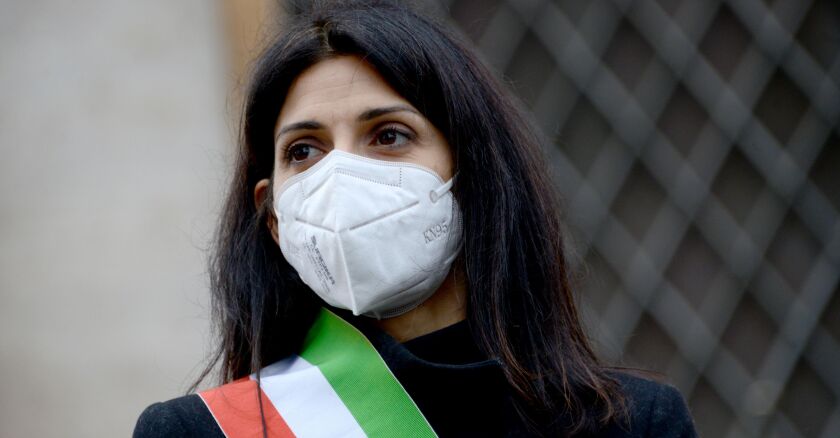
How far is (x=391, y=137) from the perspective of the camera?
8.04 ft

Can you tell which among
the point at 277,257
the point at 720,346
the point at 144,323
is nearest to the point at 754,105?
the point at 720,346

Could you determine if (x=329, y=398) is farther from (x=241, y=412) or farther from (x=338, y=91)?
(x=338, y=91)

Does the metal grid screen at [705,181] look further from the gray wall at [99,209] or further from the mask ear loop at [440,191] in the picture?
the mask ear loop at [440,191]

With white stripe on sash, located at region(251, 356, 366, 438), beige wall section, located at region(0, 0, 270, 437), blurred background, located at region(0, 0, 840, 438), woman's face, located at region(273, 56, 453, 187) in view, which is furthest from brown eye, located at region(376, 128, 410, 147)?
blurred background, located at region(0, 0, 840, 438)

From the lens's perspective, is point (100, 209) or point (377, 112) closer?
point (377, 112)

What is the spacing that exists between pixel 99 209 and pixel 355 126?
88.8 inches

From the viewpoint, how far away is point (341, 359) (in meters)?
2.44

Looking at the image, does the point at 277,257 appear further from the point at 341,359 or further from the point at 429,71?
the point at 429,71

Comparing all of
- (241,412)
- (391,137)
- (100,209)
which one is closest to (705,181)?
(100,209)

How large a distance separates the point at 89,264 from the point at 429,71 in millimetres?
2322

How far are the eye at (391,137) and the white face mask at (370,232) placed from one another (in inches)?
2.1

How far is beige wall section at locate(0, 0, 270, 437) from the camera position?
14.3 ft

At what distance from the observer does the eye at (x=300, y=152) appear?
97.3 inches

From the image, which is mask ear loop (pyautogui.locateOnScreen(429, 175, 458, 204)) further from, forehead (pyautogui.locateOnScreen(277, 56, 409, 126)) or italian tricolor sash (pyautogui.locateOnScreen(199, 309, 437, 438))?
italian tricolor sash (pyautogui.locateOnScreen(199, 309, 437, 438))
